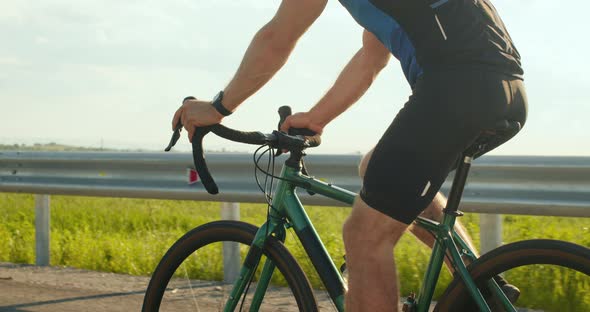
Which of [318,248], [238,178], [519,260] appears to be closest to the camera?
[519,260]

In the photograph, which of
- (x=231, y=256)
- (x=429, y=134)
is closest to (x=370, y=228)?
(x=429, y=134)

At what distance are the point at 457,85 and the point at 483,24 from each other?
0.23 m

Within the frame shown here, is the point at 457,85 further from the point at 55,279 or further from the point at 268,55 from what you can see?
the point at 55,279

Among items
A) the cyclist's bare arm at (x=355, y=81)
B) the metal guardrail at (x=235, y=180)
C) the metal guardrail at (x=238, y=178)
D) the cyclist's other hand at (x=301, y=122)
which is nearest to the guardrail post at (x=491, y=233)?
the metal guardrail at (x=235, y=180)

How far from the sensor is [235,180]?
5.77 metres

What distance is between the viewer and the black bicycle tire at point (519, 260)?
8.14 ft

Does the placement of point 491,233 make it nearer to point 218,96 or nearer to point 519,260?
point 519,260

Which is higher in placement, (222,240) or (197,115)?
(197,115)

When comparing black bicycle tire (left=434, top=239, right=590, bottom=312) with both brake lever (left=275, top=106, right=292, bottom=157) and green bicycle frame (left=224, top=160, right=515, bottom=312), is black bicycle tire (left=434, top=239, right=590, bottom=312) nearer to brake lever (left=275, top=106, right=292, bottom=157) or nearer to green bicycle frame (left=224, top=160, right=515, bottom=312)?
green bicycle frame (left=224, top=160, right=515, bottom=312)

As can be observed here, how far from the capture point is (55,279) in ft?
19.7

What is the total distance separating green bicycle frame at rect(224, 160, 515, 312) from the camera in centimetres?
270

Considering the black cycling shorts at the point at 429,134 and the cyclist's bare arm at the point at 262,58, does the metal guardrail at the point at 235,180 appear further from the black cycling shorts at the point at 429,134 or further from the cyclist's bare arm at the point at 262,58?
the black cycling shorts at the point at 429,134

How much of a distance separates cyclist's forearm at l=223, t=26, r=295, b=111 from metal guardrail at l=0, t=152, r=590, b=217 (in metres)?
2.24

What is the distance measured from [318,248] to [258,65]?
658 millimetres
